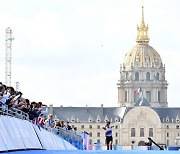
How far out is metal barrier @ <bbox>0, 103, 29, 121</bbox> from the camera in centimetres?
2224

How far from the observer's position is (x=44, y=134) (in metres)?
27.3

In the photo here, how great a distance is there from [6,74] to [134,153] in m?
151

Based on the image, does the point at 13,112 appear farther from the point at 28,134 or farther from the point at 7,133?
the point at 7,133

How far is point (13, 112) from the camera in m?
23.9

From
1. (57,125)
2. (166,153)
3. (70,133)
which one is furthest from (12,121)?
(70,133)

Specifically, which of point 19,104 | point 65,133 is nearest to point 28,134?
point 19,104

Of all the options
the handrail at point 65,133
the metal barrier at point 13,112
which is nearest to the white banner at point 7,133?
the metal barrier at point 13,112

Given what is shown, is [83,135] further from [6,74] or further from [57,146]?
[6,74]

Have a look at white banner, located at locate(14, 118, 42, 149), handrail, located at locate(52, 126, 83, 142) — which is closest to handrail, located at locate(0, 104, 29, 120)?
white banner, located at locate(14, 118, 42, 149)

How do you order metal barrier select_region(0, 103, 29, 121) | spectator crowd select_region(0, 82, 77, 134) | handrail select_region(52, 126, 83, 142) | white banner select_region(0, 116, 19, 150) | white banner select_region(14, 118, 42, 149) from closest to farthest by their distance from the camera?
white banner select_region(0, 116, 19, 150) < metal barrier select_region(0, 103, 29, 121) < white banner select_region(14, 118, 42, 149) < spectator crowd select_region(0, 82, 77, 134) < handrail select_region(52, 126, 83, 142)

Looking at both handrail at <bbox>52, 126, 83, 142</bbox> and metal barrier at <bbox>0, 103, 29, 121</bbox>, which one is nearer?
metal barrier at <bbox>0, 103, 29, 121</bbox>

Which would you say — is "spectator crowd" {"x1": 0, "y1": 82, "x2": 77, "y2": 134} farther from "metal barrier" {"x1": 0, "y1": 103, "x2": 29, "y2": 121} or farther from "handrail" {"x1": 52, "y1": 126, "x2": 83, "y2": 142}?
"handrail" {"x1": 52, "y1": 126, "x2": 83, "y2": 142}

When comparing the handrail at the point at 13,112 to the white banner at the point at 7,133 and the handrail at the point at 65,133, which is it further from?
the handrail at the point at 65,133

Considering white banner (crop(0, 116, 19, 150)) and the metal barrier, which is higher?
the metal barrier
